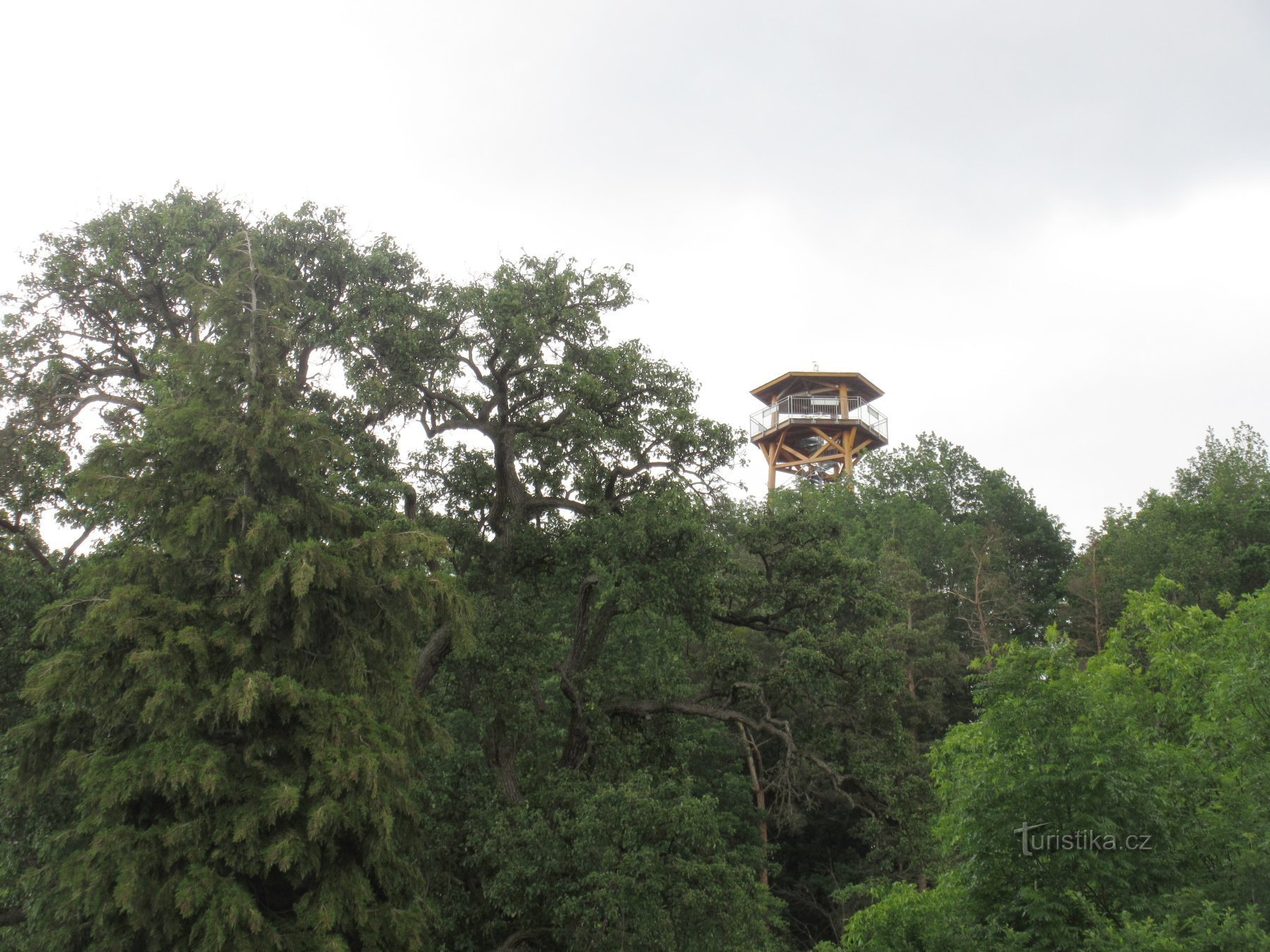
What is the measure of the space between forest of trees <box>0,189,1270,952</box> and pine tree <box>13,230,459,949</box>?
1.8 inches

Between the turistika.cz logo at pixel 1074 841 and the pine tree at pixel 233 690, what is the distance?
6.41 metres

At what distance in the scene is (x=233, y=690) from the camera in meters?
9.55

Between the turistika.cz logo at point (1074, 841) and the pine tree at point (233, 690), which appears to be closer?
the pine tree at point (233, 690)

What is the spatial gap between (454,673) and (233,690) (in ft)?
17.7

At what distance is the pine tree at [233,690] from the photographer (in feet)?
30.2

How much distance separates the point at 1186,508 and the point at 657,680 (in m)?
32.3

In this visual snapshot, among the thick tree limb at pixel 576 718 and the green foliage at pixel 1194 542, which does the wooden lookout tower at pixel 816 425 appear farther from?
the thick tree limb at pixel 576 718

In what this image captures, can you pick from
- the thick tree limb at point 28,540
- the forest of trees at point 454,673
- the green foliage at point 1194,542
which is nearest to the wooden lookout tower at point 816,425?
the green foliage at point 1194,542

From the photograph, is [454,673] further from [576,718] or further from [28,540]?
[28,540]

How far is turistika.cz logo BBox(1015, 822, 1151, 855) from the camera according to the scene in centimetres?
992

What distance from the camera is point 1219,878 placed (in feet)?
32.8

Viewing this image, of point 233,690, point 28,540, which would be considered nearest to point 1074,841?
point 233,690

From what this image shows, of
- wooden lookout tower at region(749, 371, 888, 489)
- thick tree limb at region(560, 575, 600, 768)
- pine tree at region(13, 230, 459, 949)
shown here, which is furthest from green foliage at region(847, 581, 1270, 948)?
wooden lookout tower at region(749, 371, 888, 489)

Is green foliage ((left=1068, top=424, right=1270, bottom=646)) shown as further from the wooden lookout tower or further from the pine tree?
the pine tree
